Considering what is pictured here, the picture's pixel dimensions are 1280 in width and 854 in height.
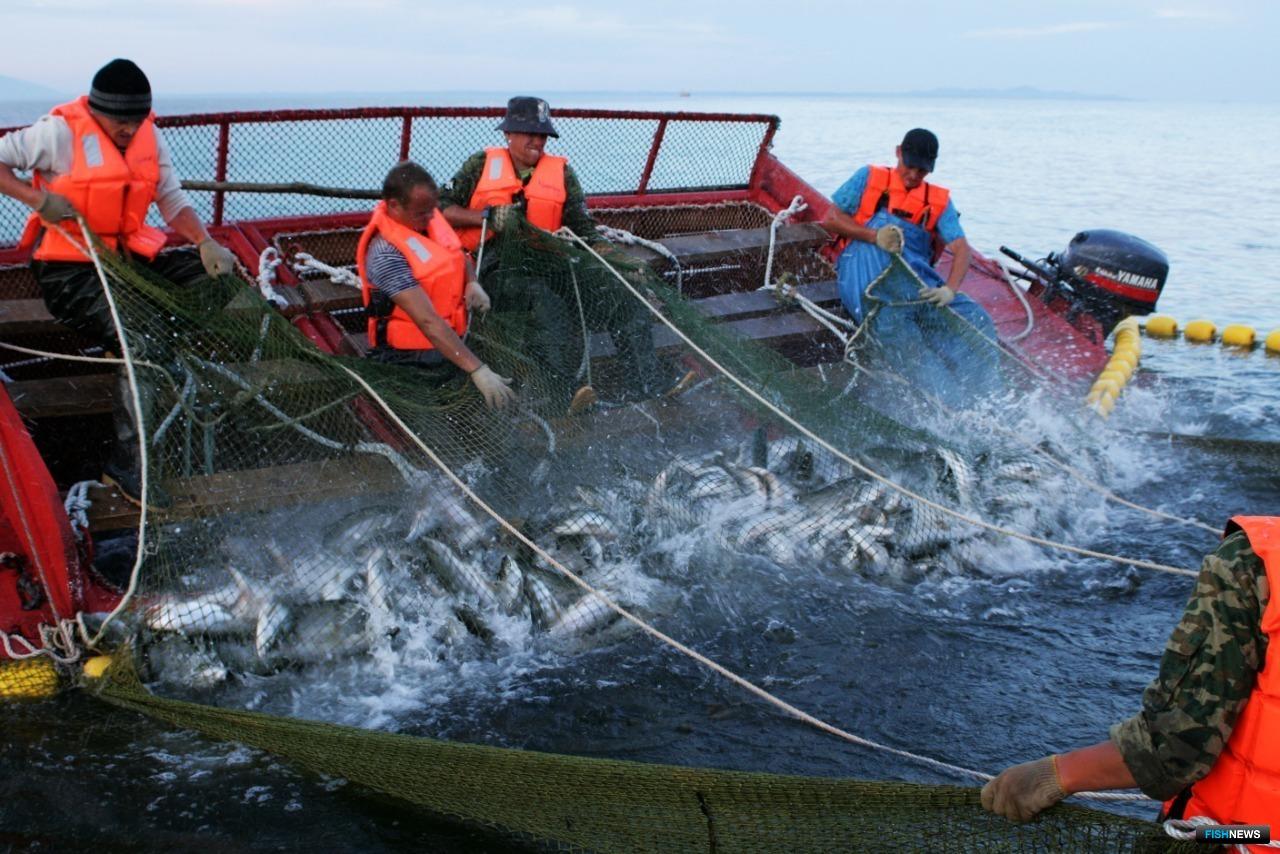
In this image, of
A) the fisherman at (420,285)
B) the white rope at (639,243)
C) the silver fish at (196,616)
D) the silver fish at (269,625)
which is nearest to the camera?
the silver fish at (196,616)

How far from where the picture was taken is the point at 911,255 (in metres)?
9.00

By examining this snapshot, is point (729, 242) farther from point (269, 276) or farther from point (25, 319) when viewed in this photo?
point (25, 319)

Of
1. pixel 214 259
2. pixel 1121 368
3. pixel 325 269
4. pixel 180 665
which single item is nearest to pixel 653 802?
pixel 180 665

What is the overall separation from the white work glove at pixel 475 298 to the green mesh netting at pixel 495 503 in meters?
0.13

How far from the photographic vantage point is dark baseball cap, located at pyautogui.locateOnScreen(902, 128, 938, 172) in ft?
27.9

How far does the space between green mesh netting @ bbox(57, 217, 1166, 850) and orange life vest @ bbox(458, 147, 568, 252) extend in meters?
0.34

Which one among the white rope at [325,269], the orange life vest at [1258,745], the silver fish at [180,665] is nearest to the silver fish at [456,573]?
the silver fish at [180,665]

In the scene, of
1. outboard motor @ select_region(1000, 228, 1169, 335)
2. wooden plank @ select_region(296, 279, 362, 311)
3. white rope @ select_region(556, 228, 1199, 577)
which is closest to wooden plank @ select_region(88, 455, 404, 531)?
white rope @ select_region(556, 228, 1199, 577)

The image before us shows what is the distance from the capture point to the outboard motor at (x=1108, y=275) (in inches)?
400

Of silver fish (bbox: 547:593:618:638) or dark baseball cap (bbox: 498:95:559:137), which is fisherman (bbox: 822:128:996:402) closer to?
dark baseball cap (bbox: 498:95:559:137)

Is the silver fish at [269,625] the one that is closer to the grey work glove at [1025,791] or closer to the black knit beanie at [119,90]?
the black knit beanie at [119,90]

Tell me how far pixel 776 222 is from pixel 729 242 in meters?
0.44

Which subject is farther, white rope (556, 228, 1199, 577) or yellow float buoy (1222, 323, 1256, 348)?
yellow float buoy (1222, 323, 1256, 348)

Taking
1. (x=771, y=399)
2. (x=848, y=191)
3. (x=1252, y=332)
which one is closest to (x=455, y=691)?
(x=771, y=399)
